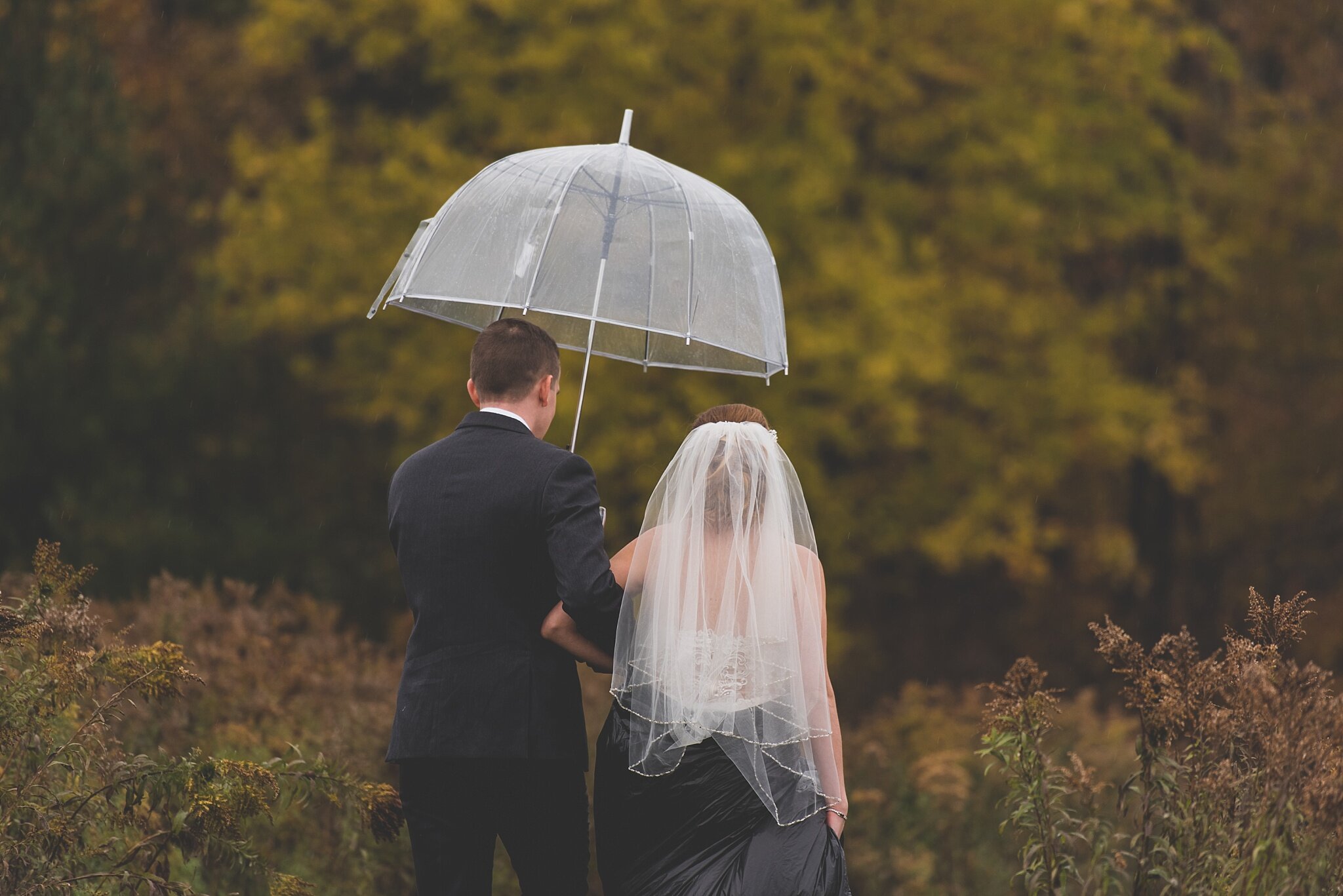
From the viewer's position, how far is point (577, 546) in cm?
306

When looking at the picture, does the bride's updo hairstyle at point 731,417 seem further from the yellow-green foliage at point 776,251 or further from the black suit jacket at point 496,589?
the yellow-green foliage at point 776,251

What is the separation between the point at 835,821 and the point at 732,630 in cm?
56

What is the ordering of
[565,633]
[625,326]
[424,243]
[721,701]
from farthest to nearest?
[625,326] → [424,243] → [721,701] → [565,633]

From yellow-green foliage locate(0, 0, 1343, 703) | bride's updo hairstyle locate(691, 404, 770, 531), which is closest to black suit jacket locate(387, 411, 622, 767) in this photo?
bride's updo hairstyle locate(691, 404, 770, 531)

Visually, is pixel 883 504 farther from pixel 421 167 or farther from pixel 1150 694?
pixel 1150 694

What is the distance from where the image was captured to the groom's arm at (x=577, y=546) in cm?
304

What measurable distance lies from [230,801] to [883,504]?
9.07m

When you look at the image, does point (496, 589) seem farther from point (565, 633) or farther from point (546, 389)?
point (546, 389)

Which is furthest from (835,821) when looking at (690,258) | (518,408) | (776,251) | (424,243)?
(776,251)

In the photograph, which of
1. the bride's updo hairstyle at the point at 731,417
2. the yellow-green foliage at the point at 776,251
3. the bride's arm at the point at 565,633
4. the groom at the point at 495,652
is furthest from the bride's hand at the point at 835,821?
the yellow-green foliage at the point at 776,251

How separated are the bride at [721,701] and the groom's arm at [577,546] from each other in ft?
0.50

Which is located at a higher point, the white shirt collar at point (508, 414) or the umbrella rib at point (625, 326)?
the umbrella rib at point (625, 326)

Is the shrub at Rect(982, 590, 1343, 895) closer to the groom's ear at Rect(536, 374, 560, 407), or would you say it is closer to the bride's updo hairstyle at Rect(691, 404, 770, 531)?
the bride's updo hairstyle at Rect(691, 404, 770, 531)

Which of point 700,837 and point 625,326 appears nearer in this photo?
point 700,837
